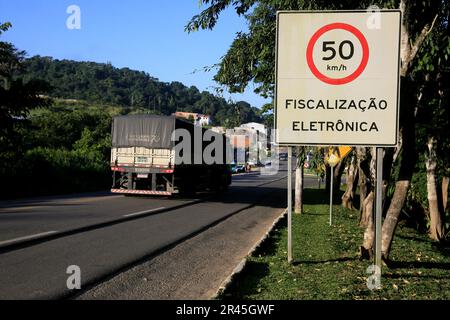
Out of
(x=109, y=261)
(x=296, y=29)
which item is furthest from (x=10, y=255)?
(x=296, y=29)

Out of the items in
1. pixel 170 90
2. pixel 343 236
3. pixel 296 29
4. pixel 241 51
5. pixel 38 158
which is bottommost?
pixel 343 236

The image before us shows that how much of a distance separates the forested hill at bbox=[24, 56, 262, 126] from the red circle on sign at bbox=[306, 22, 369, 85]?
108 metres

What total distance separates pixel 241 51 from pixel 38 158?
599 inches

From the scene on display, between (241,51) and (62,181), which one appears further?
(62,181)

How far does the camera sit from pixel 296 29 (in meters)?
7.58

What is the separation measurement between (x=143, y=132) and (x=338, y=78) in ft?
51.3

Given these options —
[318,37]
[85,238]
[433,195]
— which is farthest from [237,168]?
[318,37]

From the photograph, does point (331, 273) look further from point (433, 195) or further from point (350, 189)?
point (350, 189)

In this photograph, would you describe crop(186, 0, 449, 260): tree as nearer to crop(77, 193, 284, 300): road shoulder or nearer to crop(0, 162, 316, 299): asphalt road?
crop(77, 193, 284, 300): road shoulder

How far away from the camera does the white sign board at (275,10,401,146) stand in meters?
7.14

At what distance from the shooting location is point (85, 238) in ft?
34.3
